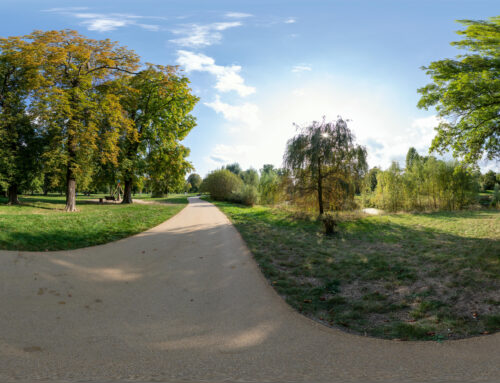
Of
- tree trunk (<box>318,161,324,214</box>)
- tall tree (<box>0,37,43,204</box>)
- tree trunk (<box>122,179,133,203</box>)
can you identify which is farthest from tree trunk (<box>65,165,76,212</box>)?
tree trunk (<box>318,161,324,214</box>)

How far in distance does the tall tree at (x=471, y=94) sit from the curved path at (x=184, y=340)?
33.5ft

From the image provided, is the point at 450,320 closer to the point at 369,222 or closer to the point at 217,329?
the point at 217,329

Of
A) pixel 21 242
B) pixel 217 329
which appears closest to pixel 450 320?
pixel 217 329

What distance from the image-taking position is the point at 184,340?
312cm

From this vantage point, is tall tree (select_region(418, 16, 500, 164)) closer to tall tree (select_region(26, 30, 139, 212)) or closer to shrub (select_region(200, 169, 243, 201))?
tall tree (select_region(26, 30, 139, 212))

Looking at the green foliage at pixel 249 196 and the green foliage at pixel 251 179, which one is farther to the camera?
the green foliage at pixel 251 179

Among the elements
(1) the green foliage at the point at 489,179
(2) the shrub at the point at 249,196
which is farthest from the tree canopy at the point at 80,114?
(1) the green foliage at the point at 489,179

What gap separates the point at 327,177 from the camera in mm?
13914

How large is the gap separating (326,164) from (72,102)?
53.7ft

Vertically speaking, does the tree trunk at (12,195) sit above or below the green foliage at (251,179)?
below

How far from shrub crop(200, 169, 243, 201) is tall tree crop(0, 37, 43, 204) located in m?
20.6

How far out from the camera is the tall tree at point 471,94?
928 cm

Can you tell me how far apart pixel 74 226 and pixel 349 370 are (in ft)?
33.8

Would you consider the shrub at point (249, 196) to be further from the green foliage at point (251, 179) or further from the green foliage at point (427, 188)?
the green foliage at point (427, 188)
